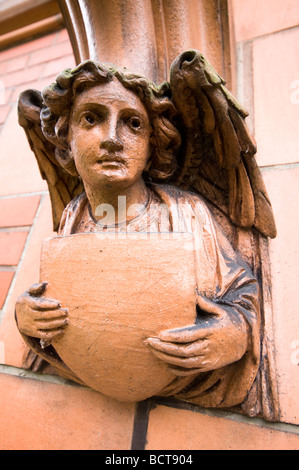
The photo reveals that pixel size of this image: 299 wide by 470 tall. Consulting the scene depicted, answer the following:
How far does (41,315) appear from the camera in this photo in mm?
525

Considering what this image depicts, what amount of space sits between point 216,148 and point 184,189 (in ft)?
0.46

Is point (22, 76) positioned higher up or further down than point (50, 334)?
higher up

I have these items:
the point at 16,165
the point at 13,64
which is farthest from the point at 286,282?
the point at 13,64

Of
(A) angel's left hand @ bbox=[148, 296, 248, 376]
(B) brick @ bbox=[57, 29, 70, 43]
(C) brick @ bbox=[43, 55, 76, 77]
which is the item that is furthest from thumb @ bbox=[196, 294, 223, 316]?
(B) brick @ bbox=[57, 29, 70, 43]

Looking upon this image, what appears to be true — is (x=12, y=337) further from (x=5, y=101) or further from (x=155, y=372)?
(x=5, y=101)

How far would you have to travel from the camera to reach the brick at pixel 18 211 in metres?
1.08

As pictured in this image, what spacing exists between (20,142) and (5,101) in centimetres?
33

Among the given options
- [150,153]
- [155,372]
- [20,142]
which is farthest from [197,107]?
[20,142]

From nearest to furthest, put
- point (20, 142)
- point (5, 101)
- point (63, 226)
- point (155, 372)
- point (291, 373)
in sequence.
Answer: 1. point (155, 372)
2. point (291, 373)
3. point (63, 226)
4. point (20, 142)
5. point (5, 101)

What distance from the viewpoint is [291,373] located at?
2.02ft

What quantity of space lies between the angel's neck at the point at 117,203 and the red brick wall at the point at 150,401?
0.33 meters

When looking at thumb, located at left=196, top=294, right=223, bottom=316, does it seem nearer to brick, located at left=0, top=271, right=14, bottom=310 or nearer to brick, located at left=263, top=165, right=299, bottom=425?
brick, located at left=263, top=165, right=299, bottom=425

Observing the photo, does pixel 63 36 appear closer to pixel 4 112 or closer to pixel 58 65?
pixel 58 65

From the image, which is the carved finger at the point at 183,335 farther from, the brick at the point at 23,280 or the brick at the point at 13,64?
the brick at the point at 13,64
